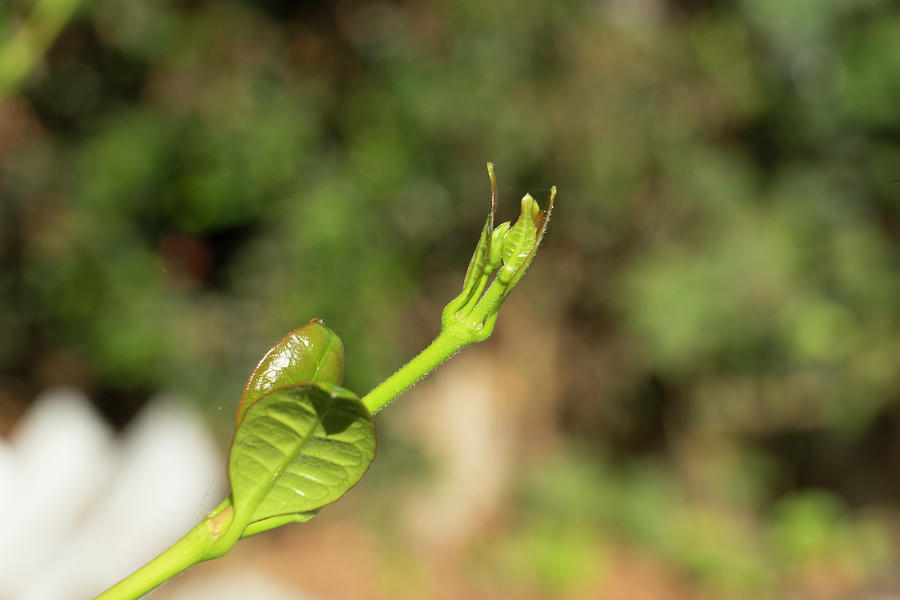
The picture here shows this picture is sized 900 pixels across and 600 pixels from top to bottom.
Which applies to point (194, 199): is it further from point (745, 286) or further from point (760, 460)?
point (760, 460)

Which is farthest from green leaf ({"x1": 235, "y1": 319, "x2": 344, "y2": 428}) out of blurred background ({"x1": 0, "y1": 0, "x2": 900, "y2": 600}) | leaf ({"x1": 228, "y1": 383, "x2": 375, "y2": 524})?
blurred background ({"x1": 0, "y1": 0, "x2": 900, "y2": 600})

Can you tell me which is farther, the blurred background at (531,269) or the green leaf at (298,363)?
the blurred background at (531,269)

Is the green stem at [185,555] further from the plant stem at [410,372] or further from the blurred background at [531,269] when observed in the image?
the blurred background at [531,269]

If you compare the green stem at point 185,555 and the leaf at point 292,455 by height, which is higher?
the leaf at point 292,455

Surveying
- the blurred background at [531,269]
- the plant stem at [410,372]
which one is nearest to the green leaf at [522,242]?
the plant stem at [410,372]

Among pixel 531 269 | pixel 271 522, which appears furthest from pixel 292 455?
pixel 531 269

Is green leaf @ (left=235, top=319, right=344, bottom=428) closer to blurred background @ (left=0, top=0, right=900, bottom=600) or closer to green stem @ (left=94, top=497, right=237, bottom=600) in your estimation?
green stem @ (left=94, top=497, right=237, bottom=600)
